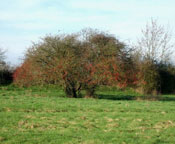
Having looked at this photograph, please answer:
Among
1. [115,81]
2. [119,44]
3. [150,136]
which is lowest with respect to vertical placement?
[150,136]

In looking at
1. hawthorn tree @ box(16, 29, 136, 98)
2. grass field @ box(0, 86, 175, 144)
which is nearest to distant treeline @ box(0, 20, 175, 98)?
hawthorn tree @ box(16, 29, 136, 98)

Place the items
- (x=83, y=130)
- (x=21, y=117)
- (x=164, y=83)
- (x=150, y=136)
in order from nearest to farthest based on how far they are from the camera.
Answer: (x=150, y=136) < (x=83, y=130) < (x=21, y=117) < (x=164, y=83)

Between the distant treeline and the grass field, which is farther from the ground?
the distant treeline

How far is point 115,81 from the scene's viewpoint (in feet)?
80.7

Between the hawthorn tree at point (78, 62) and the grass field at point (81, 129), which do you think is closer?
the grass field at point (81, 129)

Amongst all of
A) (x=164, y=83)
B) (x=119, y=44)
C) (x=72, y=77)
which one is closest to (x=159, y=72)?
(x=164, y=83)

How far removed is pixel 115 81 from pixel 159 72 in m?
19.1

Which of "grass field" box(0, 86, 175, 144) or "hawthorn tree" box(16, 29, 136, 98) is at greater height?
"hawthorn tree" box(16, 29, 136, 98)

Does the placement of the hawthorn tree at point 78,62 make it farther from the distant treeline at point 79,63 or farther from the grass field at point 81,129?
the grass field at point 81,129

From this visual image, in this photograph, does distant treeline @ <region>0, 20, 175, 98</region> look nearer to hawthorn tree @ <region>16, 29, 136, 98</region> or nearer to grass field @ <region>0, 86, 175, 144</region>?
hawthorn tree @ <region>16, 29, 136, 98</region>

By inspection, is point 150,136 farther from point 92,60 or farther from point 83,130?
point 92,60

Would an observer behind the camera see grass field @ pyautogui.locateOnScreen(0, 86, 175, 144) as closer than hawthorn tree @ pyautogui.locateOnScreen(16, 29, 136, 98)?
Yes

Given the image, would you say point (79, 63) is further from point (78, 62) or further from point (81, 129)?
point (81, 129)

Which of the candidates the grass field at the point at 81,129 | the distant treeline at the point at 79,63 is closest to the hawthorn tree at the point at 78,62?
the distant treeline at the point at 79,63
